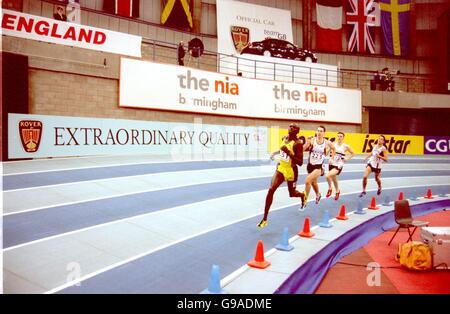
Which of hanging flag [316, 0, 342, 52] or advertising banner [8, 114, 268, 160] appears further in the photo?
hanging flag [316, 0, 342, 52]

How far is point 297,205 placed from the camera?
31.2 feet

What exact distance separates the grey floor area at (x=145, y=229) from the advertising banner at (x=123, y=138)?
571 mm

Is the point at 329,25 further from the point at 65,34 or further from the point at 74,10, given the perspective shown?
the point at 65,34

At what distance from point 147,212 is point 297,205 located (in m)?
4.23

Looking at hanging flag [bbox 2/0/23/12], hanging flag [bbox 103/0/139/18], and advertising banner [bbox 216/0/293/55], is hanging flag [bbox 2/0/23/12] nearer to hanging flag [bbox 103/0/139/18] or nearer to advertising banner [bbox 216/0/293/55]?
hanging flag [bbox 103/0/139/18]

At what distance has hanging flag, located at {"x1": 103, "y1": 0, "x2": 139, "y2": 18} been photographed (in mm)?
20562

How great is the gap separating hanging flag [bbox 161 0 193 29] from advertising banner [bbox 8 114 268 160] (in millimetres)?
9736

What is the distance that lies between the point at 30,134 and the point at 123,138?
3.20m

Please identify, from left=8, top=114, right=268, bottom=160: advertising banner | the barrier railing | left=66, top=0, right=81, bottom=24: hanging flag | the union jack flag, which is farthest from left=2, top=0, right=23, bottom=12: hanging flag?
the union jack flag

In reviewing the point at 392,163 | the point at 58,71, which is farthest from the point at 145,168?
the point at 392,163

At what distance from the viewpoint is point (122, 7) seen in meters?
21.0

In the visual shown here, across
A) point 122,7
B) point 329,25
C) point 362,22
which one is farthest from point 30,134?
point 362,22

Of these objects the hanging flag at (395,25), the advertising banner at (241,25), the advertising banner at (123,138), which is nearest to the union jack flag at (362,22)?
the hanging flag at (395,25)
